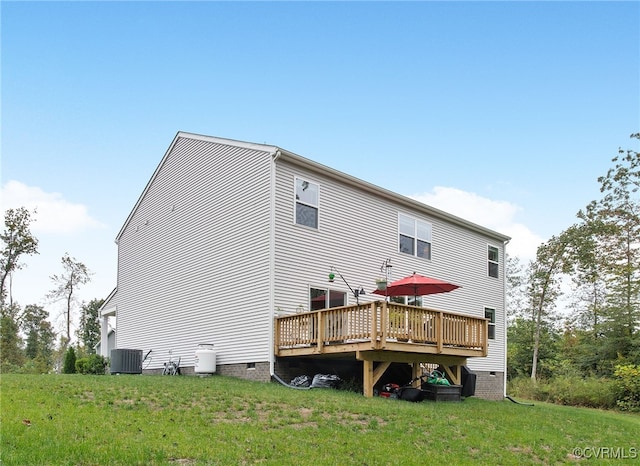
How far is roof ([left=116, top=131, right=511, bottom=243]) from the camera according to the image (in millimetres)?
15461

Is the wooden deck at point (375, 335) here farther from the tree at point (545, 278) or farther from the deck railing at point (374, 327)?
the tree at point (545, 278)

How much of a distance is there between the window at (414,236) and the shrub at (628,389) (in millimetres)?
8547

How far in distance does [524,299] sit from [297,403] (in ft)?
93.3

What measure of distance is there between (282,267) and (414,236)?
5.94m

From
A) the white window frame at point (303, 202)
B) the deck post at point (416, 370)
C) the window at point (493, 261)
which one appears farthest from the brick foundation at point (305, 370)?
the window at point (493, 261)

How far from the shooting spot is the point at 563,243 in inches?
1229

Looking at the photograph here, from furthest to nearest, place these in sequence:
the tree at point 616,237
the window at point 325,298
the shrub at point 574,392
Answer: the tree at point 616,237 → the shrub at point 574,392 → the window at point 325,298

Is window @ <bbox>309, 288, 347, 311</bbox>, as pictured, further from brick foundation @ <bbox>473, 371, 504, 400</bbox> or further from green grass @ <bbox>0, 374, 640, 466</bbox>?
brick foundation @ <bbox>473, 371, 504, 400</bbox>

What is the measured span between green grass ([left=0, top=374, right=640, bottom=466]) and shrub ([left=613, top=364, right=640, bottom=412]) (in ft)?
29.0

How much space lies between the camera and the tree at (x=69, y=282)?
37.8 meters

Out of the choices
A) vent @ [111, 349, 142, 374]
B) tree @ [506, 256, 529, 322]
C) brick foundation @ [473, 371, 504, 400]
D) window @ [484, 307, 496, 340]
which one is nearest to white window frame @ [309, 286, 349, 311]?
vent @ [111, 349, 142, 374]

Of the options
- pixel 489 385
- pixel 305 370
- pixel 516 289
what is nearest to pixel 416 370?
pixel 305 370

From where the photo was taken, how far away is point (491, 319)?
22453 millimetres

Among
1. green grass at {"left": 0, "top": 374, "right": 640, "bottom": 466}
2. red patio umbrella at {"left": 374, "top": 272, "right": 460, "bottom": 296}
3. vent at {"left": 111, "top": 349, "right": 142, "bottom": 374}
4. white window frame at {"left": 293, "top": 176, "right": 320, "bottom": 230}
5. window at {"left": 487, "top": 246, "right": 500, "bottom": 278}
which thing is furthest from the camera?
window at {"left": 487, "top": 246, "right": 500, "bottom": 278}
